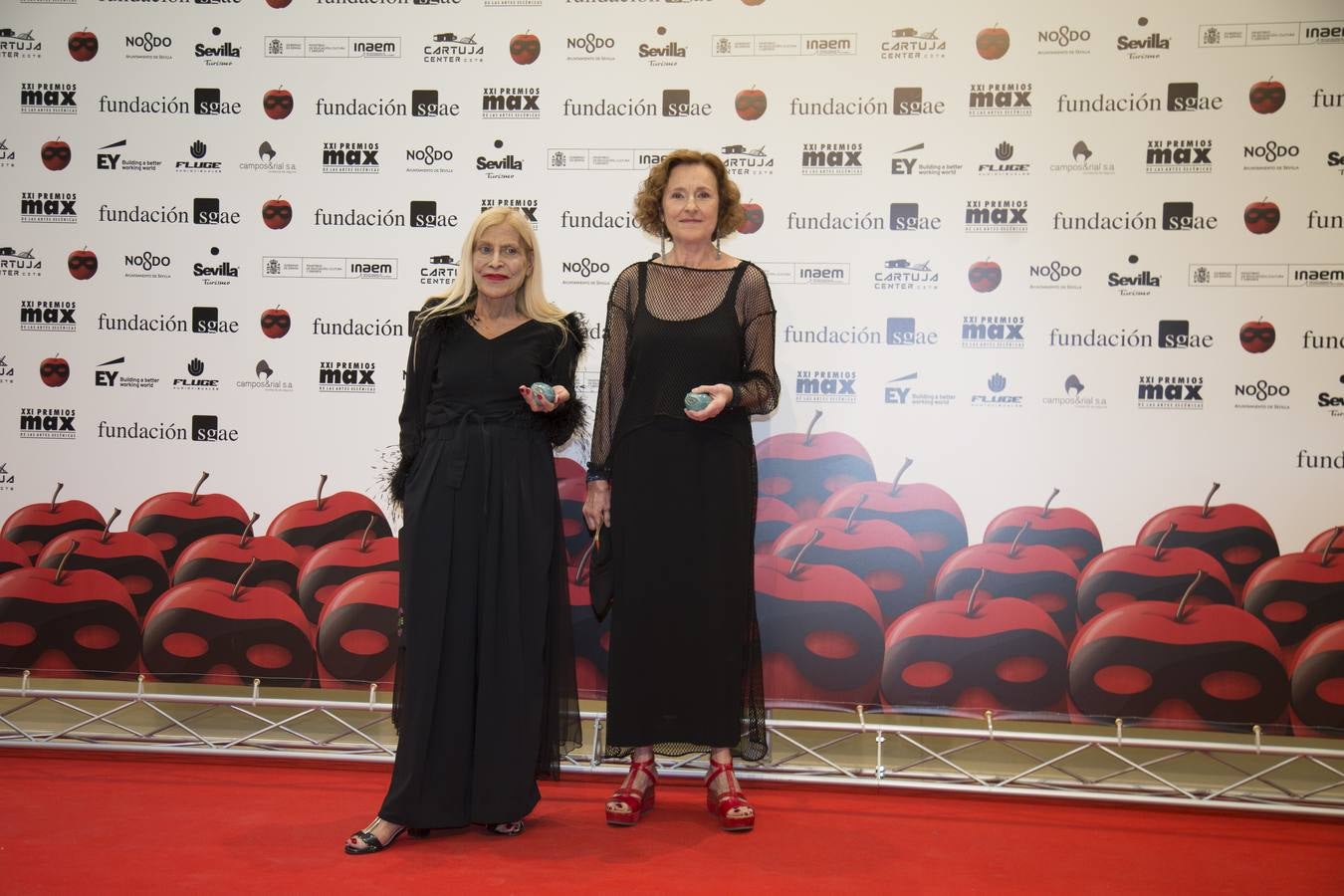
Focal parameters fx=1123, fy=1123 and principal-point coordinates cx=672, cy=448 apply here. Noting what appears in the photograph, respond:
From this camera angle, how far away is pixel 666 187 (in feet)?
11.8

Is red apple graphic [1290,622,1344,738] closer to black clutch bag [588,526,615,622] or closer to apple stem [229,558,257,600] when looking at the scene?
black clutch bag [588,526,615,622]

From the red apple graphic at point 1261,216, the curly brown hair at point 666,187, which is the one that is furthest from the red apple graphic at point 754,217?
the red apple graphic at point 1261,216

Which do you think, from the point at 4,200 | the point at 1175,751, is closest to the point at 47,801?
the point at 4,200

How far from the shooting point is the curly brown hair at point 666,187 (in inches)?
141

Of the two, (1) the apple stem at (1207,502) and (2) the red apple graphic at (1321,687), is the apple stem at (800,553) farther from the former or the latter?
(2) the red apple graphic at (1321,687)

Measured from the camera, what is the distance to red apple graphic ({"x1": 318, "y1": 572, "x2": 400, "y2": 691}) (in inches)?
171

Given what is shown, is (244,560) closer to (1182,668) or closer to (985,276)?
(985,276)

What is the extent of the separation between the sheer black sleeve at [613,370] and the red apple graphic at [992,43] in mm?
1664

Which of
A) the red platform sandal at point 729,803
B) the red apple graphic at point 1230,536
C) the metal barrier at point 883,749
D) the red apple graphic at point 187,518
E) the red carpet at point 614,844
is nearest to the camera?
the red carpet at point 614,844

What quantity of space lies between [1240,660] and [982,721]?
0.94 metres

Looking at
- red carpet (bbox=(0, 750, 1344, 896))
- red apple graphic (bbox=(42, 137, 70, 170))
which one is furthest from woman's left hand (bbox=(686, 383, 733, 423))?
red apple graphic (bbox=(42, 137, 70, 170))

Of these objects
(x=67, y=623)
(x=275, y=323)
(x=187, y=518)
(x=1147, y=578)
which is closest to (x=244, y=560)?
(x=187, y=518)

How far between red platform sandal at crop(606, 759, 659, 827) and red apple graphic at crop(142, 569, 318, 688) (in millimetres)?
1514

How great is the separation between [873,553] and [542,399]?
5.25ft
